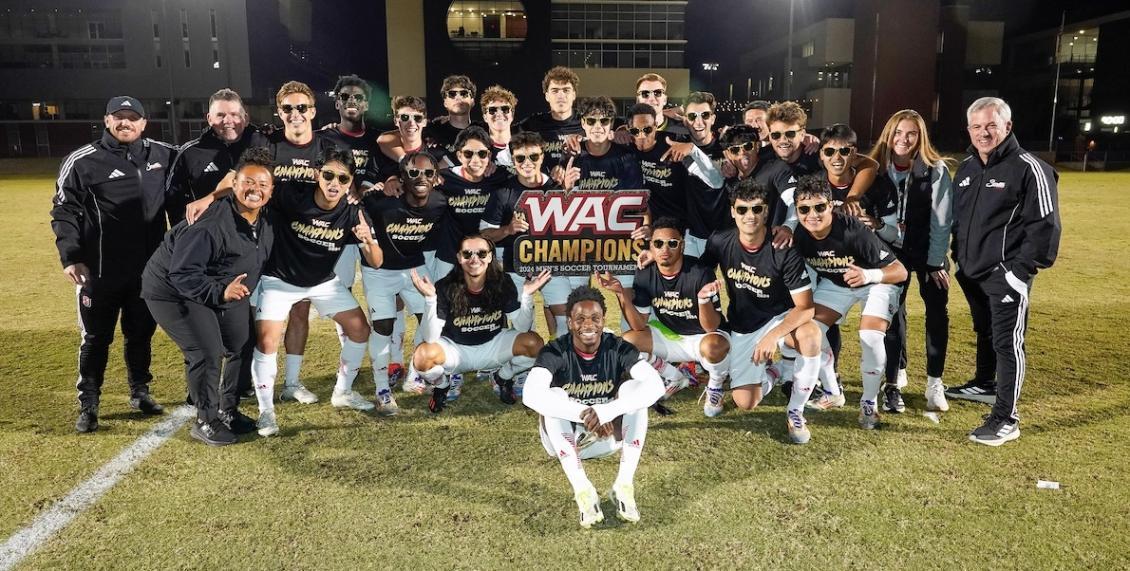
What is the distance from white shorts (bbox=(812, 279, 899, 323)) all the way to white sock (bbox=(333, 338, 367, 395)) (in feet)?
13.5

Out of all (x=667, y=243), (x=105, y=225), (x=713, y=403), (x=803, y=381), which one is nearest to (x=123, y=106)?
(x=105, y=225)

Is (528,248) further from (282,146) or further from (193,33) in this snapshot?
(193,33)

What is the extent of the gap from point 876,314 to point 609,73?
46429 millimetres

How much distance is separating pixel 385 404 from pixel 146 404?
2.13 metres

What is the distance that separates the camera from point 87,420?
21.0 feet

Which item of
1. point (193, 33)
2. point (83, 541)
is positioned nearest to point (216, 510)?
point (83, 541)

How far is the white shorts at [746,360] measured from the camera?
22.3 ft

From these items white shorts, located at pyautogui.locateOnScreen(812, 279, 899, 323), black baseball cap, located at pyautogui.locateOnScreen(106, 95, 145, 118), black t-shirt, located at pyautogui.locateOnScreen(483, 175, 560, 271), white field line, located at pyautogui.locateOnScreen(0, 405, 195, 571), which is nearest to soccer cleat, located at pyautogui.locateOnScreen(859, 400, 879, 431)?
white shorts, located at pyautogui.locateOnScreen(812, 279, 899, 323)

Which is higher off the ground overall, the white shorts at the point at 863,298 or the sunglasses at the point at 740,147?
the sunglasses at the point at 740,147

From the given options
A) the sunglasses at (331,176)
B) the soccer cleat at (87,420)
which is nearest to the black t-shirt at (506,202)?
the sunglasses at (331,176)

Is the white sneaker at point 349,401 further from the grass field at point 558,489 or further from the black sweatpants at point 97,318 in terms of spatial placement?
the black sweatpants at point 97,318

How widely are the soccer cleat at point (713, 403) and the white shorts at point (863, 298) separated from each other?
3.88ft

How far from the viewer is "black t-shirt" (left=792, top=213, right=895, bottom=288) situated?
6.36m

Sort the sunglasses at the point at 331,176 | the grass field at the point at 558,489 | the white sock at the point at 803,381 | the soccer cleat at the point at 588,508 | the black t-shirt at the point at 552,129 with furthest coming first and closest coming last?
1. the black t-shirt at the point at 552,129
2. the sunglasses at the point at 331,176
3. the white sock at the point at 803,381
4. the soccer cleat at the point at 588,508
5. the grass field at the point at 558,489
